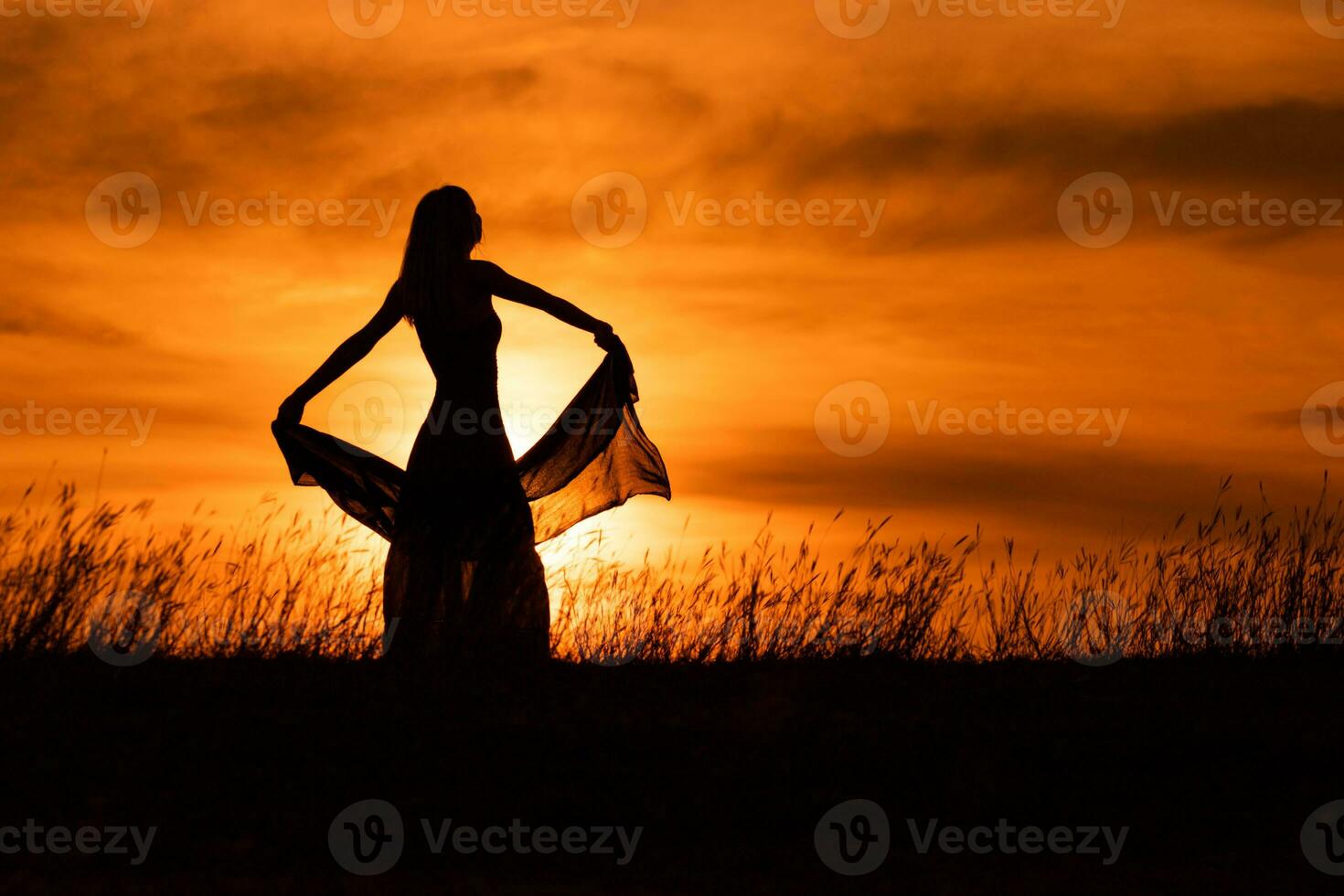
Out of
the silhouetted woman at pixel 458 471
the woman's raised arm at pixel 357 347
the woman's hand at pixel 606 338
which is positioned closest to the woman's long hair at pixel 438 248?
the silhouetted woman at pixel 458 471

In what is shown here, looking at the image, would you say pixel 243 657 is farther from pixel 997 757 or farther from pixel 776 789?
pixel 997 757

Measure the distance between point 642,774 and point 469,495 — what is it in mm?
1935

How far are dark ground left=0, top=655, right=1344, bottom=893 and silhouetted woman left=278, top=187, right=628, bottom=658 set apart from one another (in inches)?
13.5

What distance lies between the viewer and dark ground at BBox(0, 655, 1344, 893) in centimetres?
464

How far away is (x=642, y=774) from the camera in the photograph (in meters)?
5.31

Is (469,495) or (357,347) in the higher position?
(357,347)

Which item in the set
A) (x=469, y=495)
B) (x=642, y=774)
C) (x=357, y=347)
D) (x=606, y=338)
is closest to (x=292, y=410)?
(x=357, y=347)

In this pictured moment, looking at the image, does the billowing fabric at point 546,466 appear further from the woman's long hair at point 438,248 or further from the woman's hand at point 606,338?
the woman's long hair at point 438,248

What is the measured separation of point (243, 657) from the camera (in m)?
6.80

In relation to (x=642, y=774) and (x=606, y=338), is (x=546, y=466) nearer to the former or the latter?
(x=606, y=338)

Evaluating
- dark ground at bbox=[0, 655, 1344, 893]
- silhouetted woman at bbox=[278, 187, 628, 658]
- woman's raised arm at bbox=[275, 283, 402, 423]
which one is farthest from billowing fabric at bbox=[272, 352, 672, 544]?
dark ground at bbox=[0, 655, 1344, 893]

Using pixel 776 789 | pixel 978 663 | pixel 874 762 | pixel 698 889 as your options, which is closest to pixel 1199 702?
pixel 978 663

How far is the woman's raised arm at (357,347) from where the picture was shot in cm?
656

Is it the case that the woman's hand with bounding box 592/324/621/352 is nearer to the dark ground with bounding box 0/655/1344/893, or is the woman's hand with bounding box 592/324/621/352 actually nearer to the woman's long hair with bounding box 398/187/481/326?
the woman's long hair with bounding box 398/187/481/326
